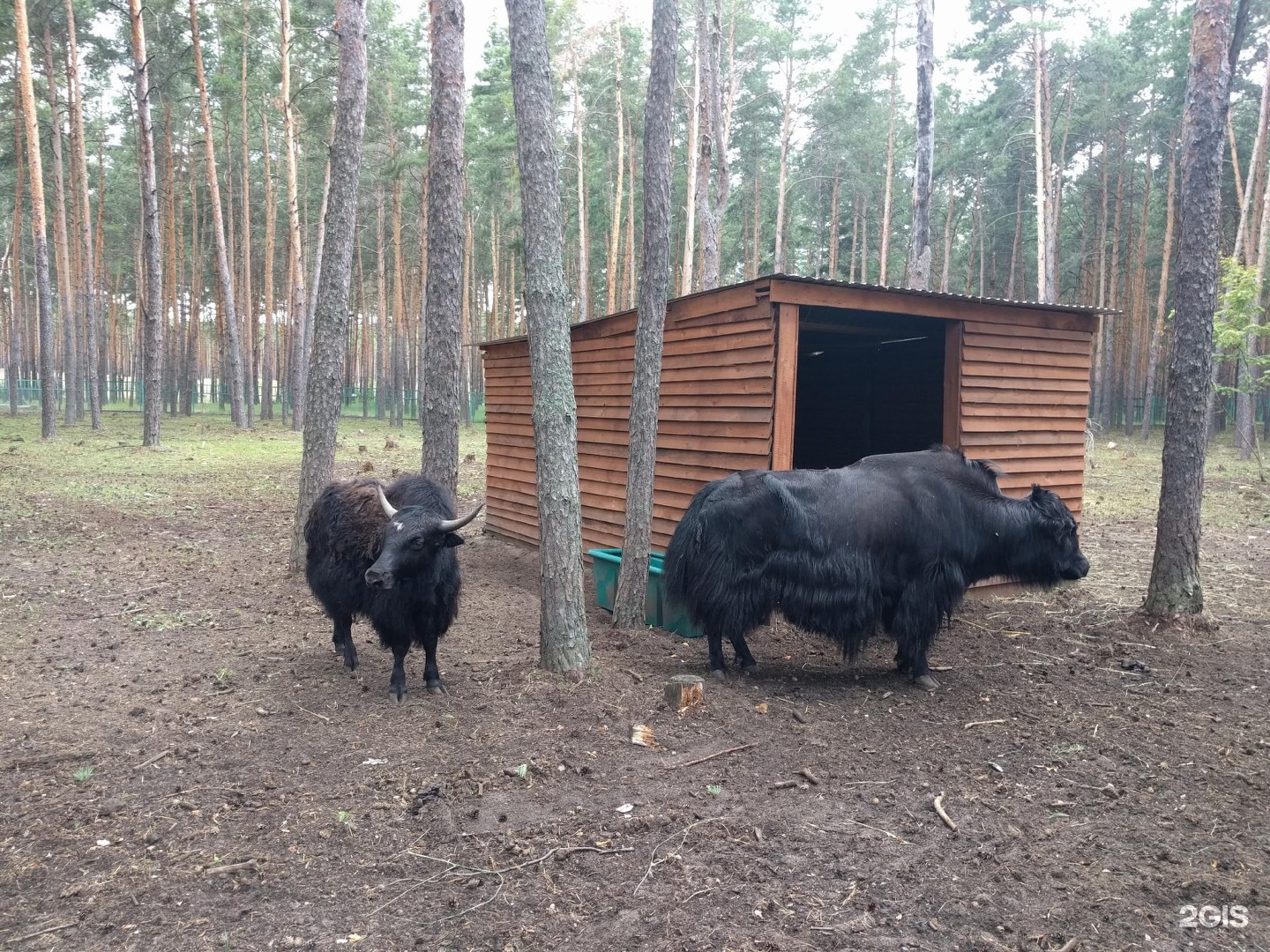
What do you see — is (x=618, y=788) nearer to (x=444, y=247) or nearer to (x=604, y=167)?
(x=444, y=247)

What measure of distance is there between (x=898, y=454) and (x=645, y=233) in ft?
8.21

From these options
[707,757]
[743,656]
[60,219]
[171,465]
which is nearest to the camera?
[707,757]

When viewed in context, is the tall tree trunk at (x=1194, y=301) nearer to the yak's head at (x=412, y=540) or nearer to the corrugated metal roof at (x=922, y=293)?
the corrugated metal roof at (x=922, y=293)

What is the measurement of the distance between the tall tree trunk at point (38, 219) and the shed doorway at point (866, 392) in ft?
53.6

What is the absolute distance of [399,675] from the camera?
193 inches

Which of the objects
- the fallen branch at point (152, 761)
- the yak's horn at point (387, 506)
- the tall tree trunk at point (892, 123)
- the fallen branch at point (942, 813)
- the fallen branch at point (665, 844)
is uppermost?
the tall tree trunk at point (892, 123)

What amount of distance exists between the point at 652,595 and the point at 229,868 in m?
3.96

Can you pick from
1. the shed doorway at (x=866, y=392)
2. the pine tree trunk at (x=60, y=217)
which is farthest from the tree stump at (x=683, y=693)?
the pine tree trunk at (x=60, y=217)

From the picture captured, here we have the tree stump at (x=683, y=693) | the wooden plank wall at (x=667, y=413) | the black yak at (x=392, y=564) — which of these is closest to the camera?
the tree stump at (x=683, y=693)

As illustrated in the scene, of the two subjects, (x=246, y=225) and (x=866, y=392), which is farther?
(x=246, y=225)

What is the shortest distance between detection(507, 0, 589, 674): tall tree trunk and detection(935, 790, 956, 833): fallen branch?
2.11 m

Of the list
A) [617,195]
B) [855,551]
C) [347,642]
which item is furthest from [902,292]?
[617,195]

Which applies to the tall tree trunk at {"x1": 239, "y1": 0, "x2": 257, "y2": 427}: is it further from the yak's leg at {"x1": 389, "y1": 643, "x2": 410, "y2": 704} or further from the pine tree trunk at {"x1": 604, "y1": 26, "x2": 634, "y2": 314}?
the yak's leg at {"x1": 389, "y1": 643, "x2": 410, "y2": 704}

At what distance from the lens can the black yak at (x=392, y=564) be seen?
4809 millimetres
